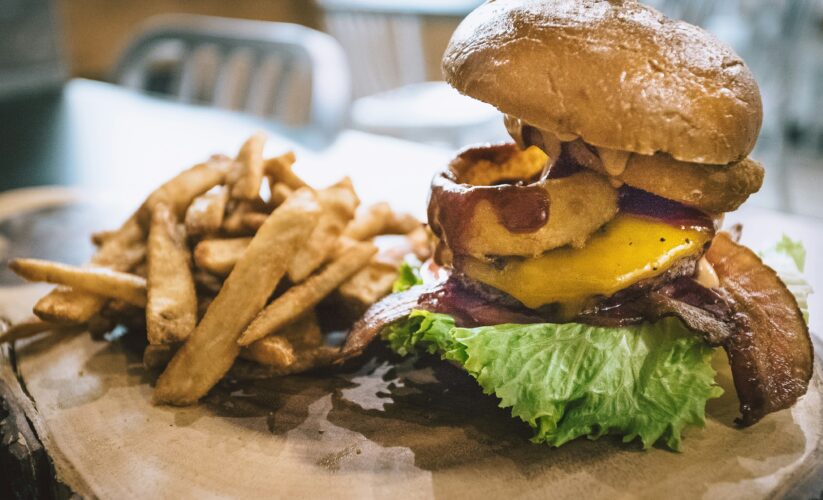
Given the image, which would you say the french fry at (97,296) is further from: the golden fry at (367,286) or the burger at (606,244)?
the burger at (606,244)

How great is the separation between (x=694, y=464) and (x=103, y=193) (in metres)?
2.72

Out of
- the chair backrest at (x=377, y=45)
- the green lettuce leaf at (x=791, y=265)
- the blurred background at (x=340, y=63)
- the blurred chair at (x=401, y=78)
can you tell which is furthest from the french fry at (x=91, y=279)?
the chair backrest at (x=377, y=45)

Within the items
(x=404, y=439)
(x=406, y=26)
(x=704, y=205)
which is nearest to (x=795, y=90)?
(x=406, y=26)

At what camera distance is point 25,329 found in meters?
2.06

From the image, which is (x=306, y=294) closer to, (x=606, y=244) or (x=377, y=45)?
(x=606, y=244)

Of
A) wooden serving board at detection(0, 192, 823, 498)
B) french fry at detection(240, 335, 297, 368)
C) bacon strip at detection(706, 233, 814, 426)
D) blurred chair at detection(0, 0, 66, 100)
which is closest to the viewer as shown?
wooden serving board at detection(0, 192, 823, 498)

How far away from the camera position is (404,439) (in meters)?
1.72

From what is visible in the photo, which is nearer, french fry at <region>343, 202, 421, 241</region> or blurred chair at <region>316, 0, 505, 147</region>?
french fry at <region>343, 202, 421, 241</region>

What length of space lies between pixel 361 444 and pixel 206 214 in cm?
78

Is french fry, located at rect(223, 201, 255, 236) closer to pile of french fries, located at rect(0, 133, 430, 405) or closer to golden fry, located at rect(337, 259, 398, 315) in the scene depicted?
pile of french fries, located at rect(0, 133, 430, 405)

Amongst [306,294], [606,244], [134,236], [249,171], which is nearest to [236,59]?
[134,236]

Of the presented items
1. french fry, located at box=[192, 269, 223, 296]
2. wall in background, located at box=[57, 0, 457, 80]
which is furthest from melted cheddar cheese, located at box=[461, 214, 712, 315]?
wall in background, located at box=[57, 0, 457, 80]

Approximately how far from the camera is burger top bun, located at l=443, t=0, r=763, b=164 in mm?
1596

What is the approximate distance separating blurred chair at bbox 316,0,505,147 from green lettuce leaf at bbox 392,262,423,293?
3.37 metres
